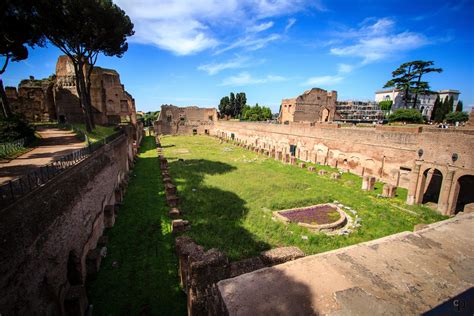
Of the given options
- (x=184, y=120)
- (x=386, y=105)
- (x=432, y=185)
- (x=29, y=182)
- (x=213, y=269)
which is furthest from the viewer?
(x=386, y=105)

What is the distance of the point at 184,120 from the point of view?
5062 centimetres

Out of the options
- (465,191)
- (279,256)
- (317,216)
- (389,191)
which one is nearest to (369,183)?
(389,191)

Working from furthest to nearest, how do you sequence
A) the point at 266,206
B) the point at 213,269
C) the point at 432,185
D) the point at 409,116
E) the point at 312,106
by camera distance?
the point at 312,106 → the point at 409,116 → the point at 432,185 → the point at 266,206 → the point at 213,269

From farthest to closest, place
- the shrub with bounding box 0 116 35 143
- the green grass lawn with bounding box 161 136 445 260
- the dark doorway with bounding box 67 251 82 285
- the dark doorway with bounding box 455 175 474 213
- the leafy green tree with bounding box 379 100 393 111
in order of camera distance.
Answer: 1. the leafy green tree with bounding box 379 100 393 111
2. the dark doorway with bounding box 455 175 474 213
3. the shrub with bounding box 0 116 35 143
4. the green grass lawn with bounding box 161 136 445 260
5. the dark doorway with bounding box 67 251 82 285

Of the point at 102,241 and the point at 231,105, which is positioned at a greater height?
the point at 231,105

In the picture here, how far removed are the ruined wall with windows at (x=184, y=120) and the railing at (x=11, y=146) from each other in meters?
37.8

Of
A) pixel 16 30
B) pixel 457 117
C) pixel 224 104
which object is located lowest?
pixel 457 117

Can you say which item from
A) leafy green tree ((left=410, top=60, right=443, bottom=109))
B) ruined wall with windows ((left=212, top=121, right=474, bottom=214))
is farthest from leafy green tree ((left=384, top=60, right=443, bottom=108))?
ruined wall with windows ((left=212, top=121, right=474, bottom=214))

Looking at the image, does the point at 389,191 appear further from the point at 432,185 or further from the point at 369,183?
the point at 432,185

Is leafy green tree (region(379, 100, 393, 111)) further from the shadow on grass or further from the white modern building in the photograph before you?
the shadow on grass

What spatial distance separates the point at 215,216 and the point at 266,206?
272cm

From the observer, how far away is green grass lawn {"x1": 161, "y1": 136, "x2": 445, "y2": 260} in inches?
310

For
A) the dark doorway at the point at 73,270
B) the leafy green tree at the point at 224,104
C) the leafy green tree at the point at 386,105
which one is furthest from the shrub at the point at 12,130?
the leafy green tree at the point at 386,105

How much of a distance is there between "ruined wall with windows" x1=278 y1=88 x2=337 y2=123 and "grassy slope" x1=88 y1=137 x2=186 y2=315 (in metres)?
29.2
